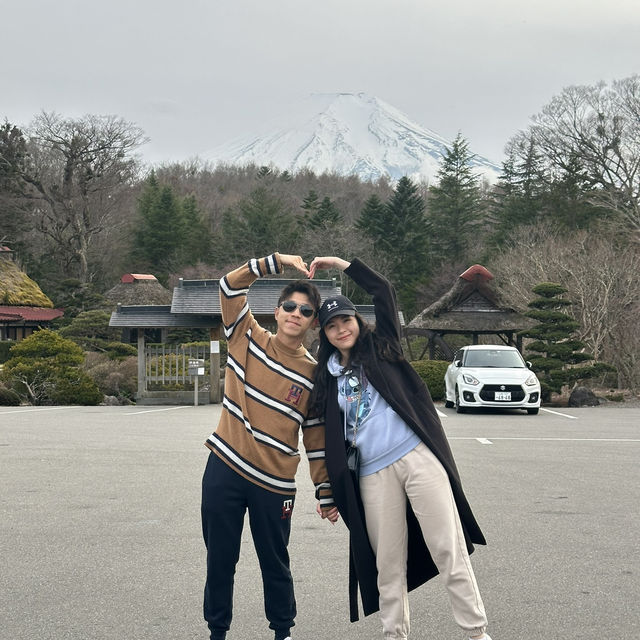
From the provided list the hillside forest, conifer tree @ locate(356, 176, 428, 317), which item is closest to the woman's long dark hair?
the hillside forest

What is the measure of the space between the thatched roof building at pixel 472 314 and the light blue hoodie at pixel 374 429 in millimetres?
23683

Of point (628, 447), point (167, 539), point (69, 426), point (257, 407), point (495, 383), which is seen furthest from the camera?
point (495, 383)

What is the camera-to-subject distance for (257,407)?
3613 millimetres

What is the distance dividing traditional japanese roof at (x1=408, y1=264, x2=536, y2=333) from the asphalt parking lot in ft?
54.0

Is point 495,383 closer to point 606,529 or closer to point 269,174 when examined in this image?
point 606,529

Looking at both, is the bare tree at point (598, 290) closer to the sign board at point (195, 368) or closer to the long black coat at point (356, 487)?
the sign board at point (195, 368)

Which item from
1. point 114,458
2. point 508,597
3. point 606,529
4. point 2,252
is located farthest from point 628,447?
point 2,252

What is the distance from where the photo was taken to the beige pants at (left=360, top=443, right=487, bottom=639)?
346cm

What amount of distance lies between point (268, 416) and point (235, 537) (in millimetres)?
538

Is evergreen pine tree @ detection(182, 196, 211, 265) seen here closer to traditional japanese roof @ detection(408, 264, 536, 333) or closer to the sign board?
traditional japanese roof @ detection(408, 264, 536, 333)

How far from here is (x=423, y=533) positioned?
351 cm

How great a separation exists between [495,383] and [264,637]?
1391 centimetres

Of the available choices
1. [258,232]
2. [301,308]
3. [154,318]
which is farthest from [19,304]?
[301,308]

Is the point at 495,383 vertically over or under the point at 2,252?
under
